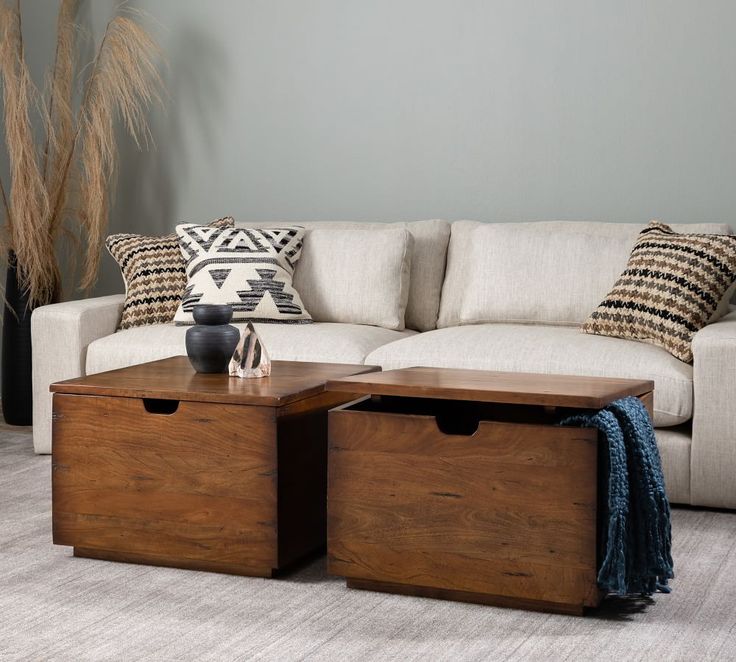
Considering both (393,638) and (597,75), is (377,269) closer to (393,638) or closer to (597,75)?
(597,75)

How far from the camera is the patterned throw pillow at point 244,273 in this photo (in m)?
3.77

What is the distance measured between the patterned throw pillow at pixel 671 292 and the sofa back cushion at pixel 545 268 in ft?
0.67

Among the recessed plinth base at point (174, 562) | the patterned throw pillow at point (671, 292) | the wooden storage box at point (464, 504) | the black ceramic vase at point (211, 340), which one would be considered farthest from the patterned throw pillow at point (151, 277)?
the wooden storage box at point (464, 504)

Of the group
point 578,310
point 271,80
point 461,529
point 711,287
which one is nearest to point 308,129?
point 271,80

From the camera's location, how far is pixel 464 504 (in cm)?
231

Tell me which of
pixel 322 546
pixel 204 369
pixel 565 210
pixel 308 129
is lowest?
pixel 322 546

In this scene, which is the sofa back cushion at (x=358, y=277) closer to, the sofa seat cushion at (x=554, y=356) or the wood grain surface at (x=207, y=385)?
the sofa seat cushion at (x=554, y=356)

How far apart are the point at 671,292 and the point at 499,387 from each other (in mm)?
1170

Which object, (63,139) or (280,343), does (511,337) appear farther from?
(63,139)

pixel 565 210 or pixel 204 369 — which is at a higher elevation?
pixel 565 210

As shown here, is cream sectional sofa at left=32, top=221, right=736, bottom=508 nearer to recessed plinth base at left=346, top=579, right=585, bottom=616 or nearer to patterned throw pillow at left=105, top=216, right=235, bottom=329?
patterned throw pillow at left=105, top=216, right=235, bottom=329

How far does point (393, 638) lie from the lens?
7.02 feet

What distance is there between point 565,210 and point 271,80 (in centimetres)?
134

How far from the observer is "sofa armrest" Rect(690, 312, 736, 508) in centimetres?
302
